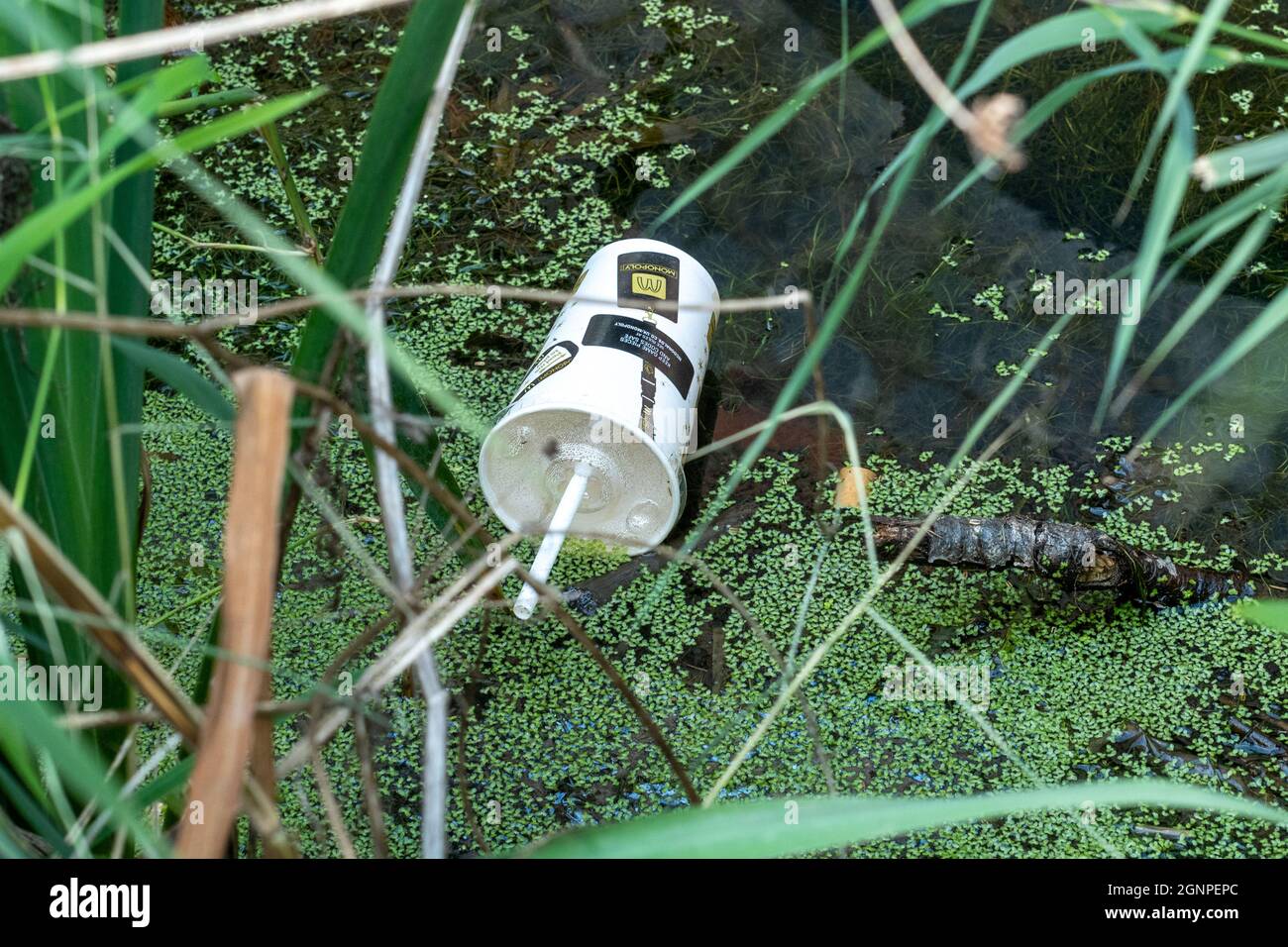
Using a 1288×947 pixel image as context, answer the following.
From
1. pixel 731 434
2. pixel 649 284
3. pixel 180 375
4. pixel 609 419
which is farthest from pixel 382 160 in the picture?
pixel 731 434

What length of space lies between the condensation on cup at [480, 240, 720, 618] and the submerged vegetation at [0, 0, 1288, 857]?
6cm

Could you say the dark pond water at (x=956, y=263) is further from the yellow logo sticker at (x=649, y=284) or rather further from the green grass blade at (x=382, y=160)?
the green grass blade at (x=382, y=160)

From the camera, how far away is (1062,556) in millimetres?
1659

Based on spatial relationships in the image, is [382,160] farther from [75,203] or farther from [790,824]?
[790,824]

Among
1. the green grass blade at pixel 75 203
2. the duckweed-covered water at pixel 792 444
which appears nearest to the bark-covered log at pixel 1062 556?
the duckweed-covered water at pixel 792 444

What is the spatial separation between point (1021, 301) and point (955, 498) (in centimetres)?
44

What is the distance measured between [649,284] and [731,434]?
272mm

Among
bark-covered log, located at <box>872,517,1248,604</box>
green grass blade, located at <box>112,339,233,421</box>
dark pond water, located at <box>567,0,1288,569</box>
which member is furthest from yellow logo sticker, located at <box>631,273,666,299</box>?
green grass blade, located at <box>112,339,233,421</box>

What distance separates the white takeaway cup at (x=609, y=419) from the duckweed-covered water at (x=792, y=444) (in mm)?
96

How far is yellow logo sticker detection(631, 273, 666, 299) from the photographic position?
6.12ft

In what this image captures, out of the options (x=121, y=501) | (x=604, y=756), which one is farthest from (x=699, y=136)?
(x=121, y=501)

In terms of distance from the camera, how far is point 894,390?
1.94 m

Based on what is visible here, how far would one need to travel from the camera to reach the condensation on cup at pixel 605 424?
1.67 meters

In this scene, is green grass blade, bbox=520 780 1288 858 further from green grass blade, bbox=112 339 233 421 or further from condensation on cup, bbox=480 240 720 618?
condensation on cup, bbox=480 240 720 618
